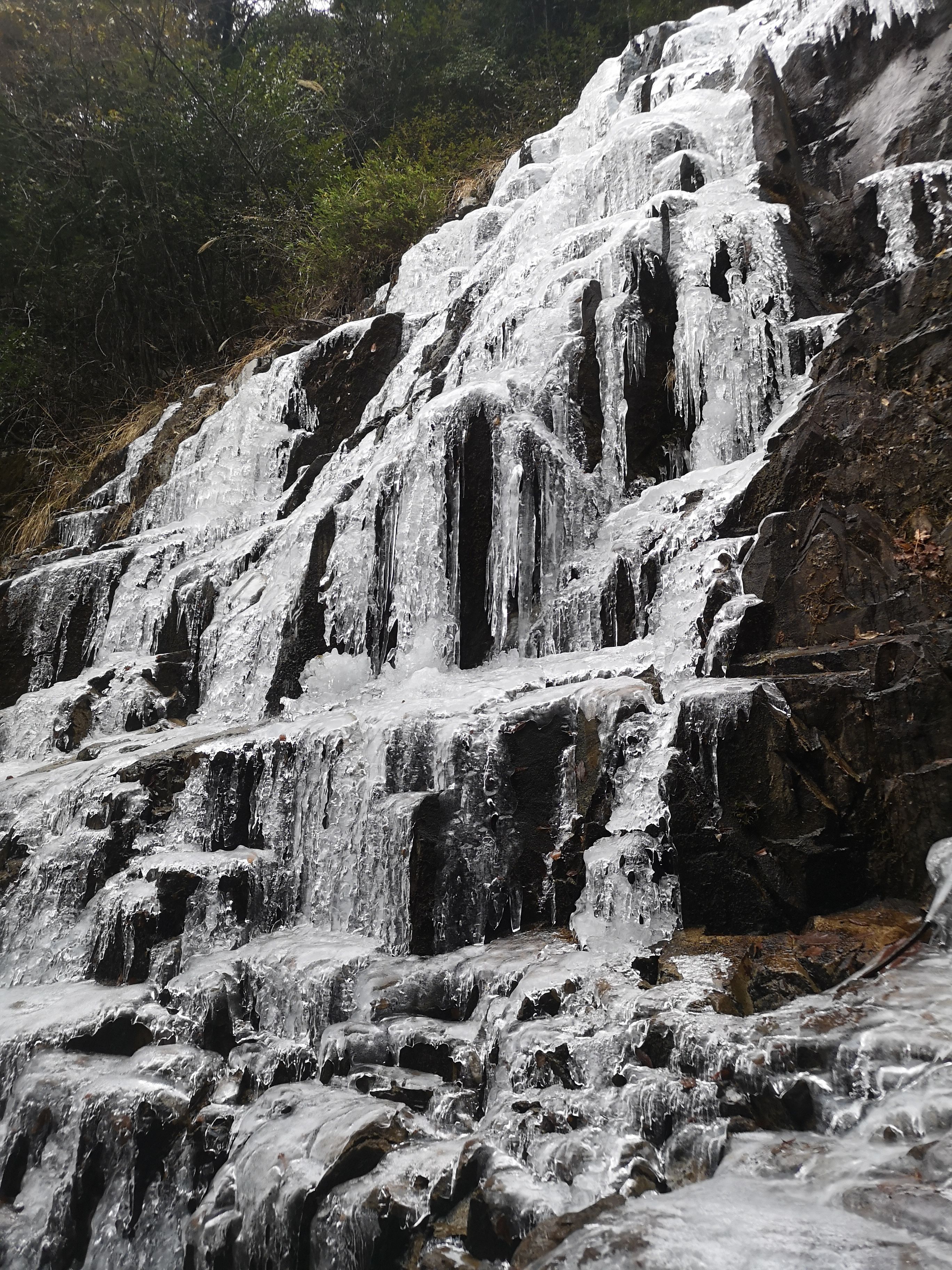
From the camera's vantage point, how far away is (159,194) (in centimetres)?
1327

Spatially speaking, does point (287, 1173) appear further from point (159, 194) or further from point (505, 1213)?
point (159, 194)

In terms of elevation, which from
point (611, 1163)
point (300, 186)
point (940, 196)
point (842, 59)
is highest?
point (300, 186)

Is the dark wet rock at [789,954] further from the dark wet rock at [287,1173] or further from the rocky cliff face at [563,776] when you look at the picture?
the dark wet rock at [287,1173]

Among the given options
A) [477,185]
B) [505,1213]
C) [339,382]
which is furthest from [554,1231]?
[477,185]

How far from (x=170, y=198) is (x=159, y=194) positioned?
16cm

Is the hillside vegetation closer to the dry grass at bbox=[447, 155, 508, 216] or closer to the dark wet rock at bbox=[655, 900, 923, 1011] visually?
the dry grass at bbox=[447, 155, 508, 216]

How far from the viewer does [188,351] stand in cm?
1330

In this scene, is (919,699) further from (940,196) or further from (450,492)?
(940,196)

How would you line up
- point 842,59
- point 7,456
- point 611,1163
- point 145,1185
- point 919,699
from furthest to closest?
point 7,456
point 842,59
point 919,699
point 145,1185
point 611,1163

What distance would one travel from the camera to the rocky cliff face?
9.38 feet

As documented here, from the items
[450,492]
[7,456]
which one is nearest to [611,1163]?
[450,492]

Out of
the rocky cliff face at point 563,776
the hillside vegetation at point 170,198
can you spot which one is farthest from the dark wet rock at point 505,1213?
the hillside vegetation at point 170,198

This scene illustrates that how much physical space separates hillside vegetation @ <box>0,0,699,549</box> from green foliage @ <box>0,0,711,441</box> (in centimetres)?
3

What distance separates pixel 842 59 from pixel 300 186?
8.13 metres
